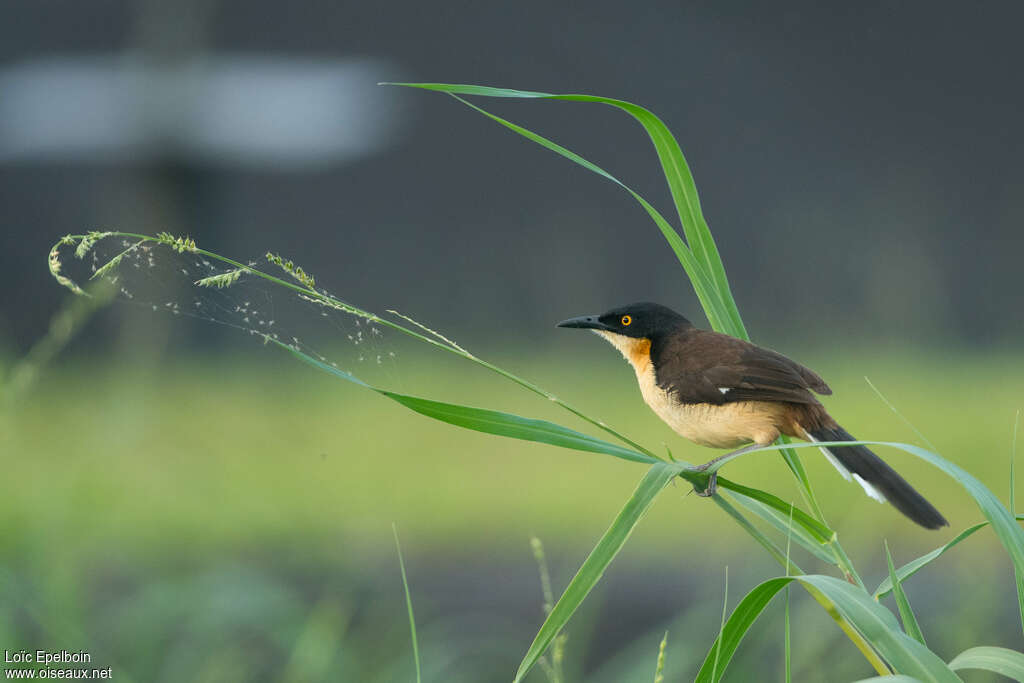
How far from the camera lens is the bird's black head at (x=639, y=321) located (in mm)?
2119

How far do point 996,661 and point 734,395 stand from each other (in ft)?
1.84

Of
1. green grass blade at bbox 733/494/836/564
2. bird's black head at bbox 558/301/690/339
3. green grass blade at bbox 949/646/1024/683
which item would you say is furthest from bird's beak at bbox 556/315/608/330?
green grass blade at bbox 949/646/1024/683

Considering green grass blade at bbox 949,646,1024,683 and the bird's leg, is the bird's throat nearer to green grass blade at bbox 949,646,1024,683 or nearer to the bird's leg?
the bird's leg

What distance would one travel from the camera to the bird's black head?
83.4 inches

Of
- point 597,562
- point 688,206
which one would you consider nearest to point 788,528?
point 597,562

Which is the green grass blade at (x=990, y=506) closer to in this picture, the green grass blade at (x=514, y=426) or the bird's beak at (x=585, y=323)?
the green grass blade at (x=514, y=426)

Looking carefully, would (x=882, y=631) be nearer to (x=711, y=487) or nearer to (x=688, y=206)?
(x=711, y=487)

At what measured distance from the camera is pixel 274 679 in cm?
379

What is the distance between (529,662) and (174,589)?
252cm

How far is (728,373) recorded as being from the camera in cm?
188

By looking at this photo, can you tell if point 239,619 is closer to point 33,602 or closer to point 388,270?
point 33,602

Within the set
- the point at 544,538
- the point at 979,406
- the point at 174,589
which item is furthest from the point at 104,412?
the point at 979,406

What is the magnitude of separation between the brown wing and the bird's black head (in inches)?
2.2

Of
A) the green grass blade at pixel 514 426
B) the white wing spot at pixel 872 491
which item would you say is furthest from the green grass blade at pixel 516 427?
the white wing spot at pixel 872 491
